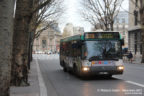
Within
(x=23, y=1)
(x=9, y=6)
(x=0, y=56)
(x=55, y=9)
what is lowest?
(x=0, y=56)

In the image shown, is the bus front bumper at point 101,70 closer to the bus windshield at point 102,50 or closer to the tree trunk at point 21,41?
the bus windshield at point 102,50

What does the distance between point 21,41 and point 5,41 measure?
5.26 meters

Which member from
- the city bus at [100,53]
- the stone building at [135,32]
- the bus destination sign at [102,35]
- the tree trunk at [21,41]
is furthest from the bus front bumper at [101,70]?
the stone building at [135,32]

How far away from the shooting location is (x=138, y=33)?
176 ft

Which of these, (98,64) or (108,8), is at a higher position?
(108,8)

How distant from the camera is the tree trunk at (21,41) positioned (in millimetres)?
11461

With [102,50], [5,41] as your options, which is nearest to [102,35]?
[102,50]

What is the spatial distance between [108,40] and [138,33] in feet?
133

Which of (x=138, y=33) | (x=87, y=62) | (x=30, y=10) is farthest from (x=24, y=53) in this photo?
(x=138, y=33)

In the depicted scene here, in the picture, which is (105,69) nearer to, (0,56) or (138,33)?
(0,56)

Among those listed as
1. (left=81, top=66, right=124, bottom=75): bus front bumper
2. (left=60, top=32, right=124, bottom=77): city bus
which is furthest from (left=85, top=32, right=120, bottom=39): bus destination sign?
(left=81, top=66, right=124, bottom=75): bus front bumper

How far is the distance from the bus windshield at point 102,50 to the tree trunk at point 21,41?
338cm

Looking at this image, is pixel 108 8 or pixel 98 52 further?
pixel 108 8

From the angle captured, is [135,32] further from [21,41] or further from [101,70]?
[21,41]
